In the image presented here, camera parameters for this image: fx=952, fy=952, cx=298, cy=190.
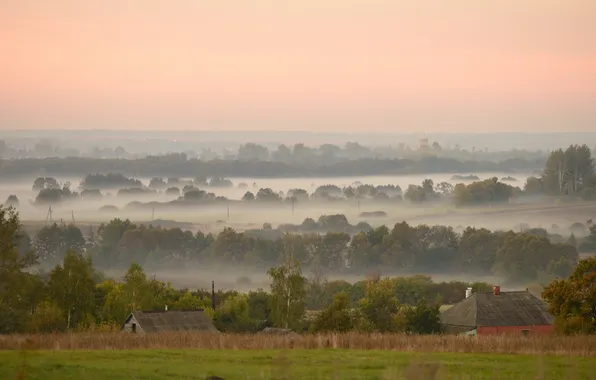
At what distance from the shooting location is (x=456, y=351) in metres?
32.1

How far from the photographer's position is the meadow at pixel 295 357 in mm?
24969

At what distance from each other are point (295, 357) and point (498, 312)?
45.0 meters

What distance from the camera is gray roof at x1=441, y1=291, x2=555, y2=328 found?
69750 mm

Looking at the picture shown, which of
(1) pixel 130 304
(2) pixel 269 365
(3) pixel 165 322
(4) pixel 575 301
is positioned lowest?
(1) pixel 130 304

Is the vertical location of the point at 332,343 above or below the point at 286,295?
above

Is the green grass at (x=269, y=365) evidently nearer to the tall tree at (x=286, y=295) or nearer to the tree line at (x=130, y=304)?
the tree line at (x=130, y=304)

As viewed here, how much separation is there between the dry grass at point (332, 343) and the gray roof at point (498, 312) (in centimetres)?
3565

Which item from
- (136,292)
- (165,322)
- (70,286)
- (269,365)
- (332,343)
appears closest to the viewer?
(269,365)

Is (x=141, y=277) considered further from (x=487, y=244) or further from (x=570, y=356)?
(x=487, y=244)

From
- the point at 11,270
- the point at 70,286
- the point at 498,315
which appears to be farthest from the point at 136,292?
the point at 498,315

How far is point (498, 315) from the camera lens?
231 feet

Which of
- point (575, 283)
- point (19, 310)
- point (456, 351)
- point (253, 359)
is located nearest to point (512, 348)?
point (456, 351)

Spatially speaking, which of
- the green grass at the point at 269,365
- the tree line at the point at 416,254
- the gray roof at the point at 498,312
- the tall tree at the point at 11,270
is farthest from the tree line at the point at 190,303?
the tree line at the point at 416,254

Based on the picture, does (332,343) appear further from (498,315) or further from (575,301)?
(498,315)
